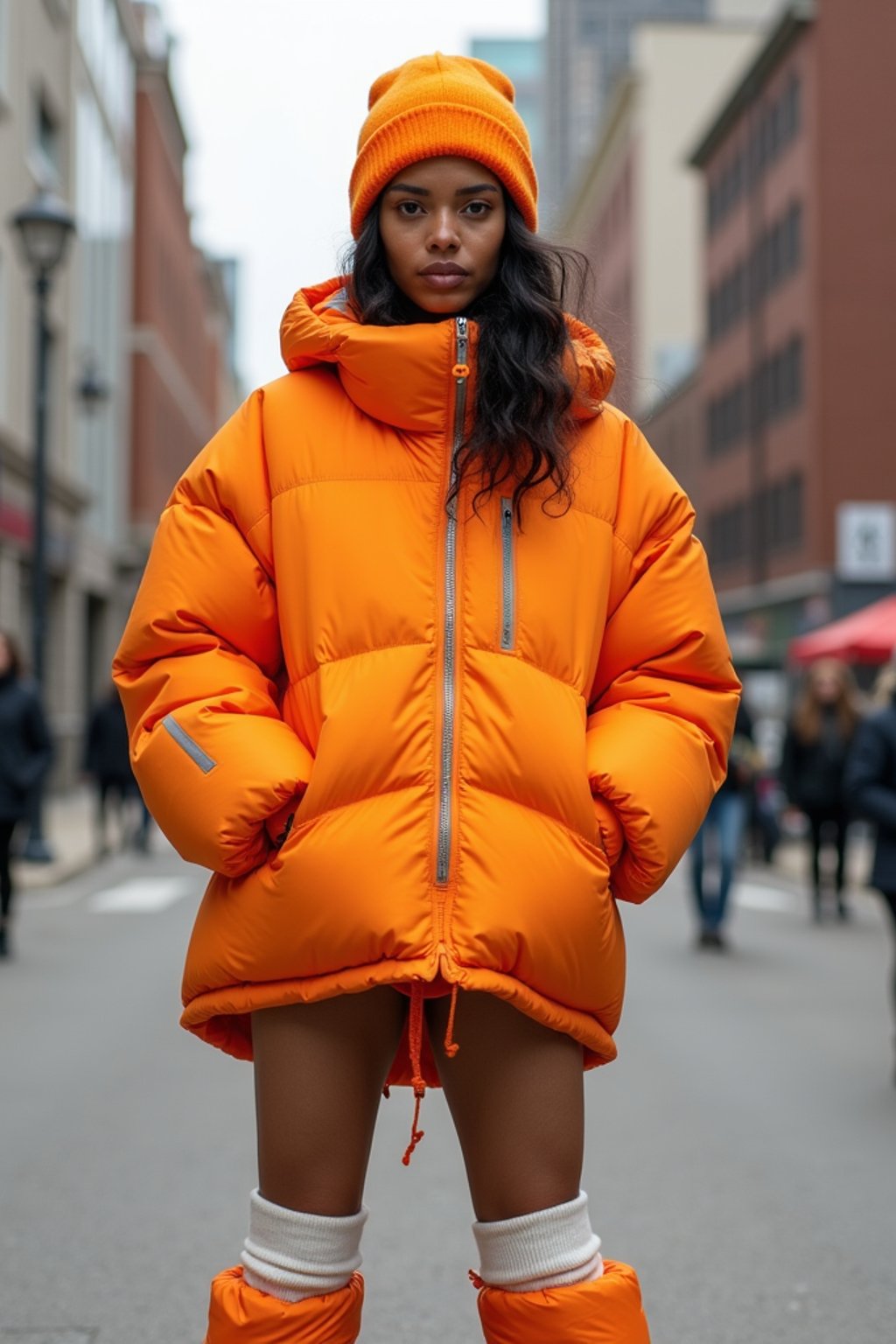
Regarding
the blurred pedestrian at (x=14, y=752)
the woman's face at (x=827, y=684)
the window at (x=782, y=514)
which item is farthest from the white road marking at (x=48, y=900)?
the window at (x=782, y=514)

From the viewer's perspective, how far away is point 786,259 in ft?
145

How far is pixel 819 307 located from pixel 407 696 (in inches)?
1588

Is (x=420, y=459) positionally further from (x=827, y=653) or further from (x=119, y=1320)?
(x=827, y=653)

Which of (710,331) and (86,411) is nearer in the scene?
(86,411)

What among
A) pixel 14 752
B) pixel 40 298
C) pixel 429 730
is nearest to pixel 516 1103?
pixel 429 730

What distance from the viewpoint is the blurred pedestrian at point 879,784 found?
6773 mm

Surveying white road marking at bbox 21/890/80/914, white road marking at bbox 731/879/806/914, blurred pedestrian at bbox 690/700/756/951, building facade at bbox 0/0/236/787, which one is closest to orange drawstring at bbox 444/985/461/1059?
blurred pedestrian at bbox 690/700/756/951

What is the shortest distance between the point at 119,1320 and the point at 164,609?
2.09 m

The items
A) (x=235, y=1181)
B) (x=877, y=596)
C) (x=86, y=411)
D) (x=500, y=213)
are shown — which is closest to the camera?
(x=500, y=213)

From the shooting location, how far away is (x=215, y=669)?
245cm

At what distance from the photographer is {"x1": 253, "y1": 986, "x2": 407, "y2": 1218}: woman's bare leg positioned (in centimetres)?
236

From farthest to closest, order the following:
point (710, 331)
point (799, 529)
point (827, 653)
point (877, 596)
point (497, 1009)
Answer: point (710, 331) < point (799, 529) < point (877, 596) < point (827, 653) < point (497, 1009)

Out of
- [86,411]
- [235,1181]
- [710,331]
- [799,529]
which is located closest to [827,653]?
[86,411]

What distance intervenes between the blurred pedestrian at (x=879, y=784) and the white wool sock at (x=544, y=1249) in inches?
179
